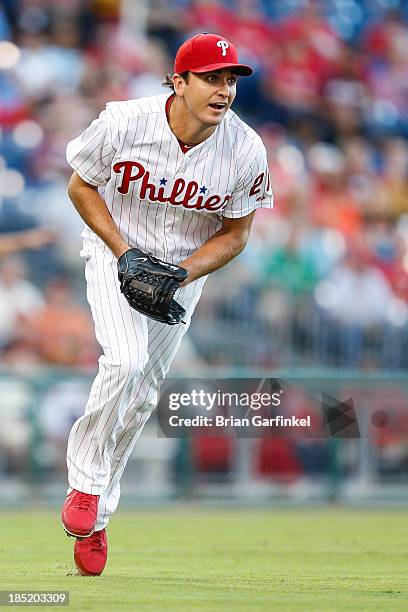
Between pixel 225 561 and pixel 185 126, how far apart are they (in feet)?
6.89

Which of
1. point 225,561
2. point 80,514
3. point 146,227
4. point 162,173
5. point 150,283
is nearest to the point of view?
point 150,283

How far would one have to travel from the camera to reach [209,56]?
16.0 feet

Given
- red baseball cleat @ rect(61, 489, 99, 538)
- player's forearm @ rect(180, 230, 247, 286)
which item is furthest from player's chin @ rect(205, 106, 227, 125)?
red baseball cleat @ rect(61, 489, 99, 538)

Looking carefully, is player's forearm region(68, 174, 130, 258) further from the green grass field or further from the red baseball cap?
the green grass field

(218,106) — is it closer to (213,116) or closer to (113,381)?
(213,116)

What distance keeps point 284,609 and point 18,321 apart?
6.45 meters

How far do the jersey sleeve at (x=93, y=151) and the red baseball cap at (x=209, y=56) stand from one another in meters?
0.40

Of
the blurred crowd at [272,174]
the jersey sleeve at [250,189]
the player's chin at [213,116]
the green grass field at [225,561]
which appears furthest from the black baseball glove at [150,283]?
the blurred crowd at [272,174]

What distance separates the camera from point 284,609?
3881 mm

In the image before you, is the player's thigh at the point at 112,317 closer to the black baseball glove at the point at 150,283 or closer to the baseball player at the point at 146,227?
the baseball player at the point at 146,227

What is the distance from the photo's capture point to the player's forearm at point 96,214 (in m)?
4.93

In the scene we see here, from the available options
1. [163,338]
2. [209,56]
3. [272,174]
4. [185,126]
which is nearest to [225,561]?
[163,338]

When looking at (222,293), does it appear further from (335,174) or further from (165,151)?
(165,151)

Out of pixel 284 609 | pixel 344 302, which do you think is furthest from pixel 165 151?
pixel 344 302
